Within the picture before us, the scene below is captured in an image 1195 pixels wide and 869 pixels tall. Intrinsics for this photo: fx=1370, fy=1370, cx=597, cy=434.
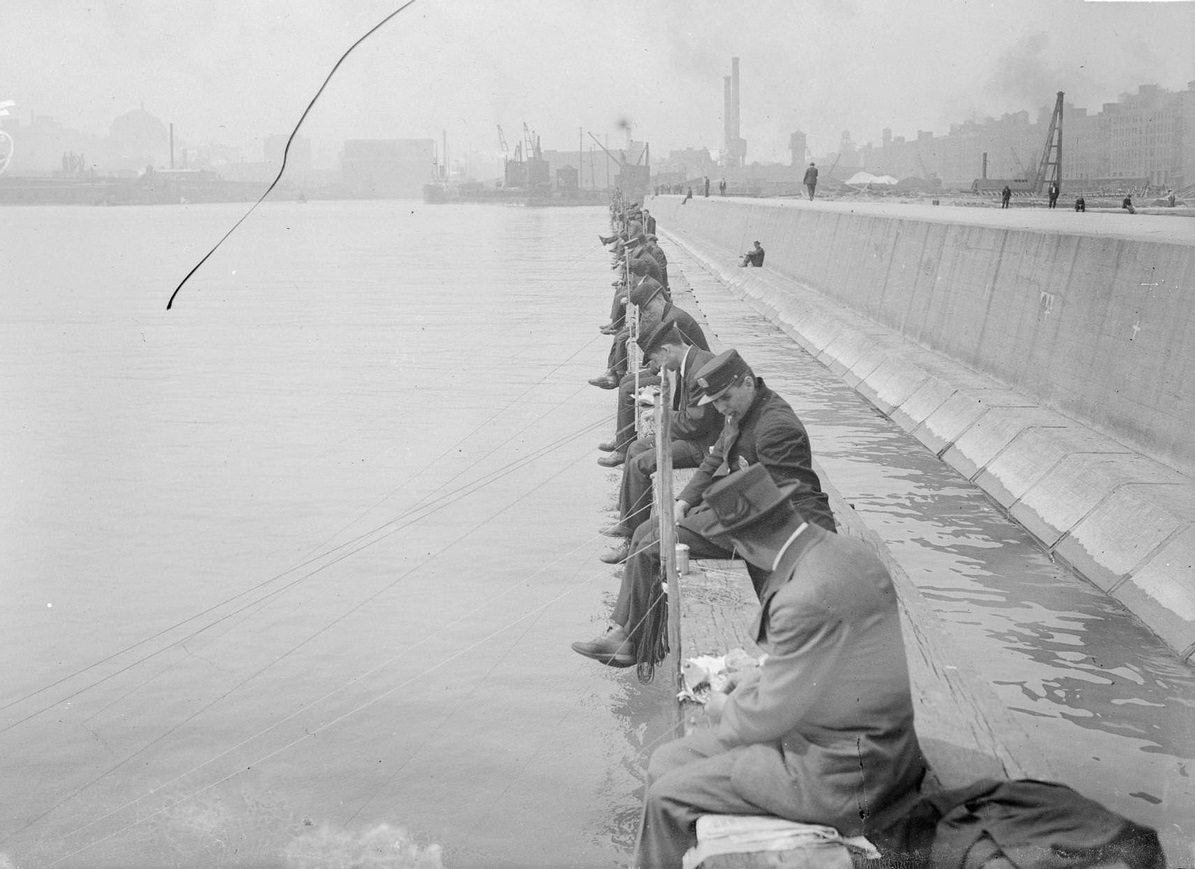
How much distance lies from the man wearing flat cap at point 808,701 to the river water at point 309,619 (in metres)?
2.09

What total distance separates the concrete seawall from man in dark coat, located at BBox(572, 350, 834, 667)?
286 cm

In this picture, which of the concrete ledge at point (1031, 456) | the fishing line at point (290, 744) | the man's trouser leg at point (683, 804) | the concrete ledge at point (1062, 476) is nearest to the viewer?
the man's trouser leg at point (683, 804)

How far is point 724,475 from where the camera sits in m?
7.73

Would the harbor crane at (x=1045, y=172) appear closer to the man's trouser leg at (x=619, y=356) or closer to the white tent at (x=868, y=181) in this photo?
the man's trouser leg at (x=619, y=356)

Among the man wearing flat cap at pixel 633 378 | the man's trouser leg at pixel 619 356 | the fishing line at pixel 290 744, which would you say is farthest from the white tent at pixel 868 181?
the fishing line at pixel 290 744

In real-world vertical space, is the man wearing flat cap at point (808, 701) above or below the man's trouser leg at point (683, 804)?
above

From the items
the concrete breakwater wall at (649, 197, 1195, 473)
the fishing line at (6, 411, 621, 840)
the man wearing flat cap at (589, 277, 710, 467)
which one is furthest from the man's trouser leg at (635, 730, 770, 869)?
the man wearing flat cap at (589, 277, 710, 467)

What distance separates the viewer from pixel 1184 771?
653 cm

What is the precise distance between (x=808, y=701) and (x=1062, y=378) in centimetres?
1031

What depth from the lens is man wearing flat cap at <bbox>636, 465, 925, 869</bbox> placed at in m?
3.94

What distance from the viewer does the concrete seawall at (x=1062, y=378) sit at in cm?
952

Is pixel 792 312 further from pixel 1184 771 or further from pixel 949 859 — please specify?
pixel 949 859

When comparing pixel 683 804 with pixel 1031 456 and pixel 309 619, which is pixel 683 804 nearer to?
pixel 309 619

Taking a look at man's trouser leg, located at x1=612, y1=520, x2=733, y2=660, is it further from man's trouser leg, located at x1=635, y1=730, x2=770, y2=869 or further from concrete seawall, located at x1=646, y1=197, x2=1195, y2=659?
man's trouser leg, located at x1=635, y1=730, x2=770, y2=869
